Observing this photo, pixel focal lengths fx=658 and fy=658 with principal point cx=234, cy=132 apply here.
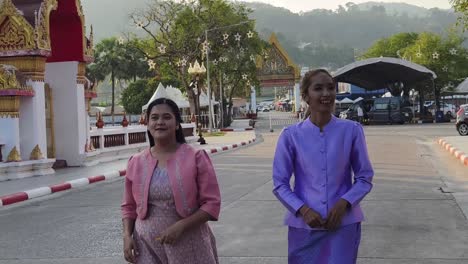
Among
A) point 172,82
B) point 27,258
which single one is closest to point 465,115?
point 27,258

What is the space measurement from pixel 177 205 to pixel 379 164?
41.5 ft

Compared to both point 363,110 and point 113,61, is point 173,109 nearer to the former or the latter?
point 363,110

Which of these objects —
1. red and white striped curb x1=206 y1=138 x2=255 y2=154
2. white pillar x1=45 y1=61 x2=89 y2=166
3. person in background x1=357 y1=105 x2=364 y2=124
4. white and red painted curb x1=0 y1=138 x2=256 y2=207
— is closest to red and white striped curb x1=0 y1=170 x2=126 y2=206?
white and red painted curb x1=0 y1=138 x2=256 y2=207

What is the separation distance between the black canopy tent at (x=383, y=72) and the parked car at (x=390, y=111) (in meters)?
2.22

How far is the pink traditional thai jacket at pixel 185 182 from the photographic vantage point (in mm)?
3256

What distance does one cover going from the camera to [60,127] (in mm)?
17094

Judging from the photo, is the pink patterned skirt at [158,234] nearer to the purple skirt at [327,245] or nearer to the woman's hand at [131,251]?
the woman's hand at [131,251]

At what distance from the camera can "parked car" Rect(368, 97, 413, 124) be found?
136 feet

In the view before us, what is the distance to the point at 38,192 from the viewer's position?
38.5ft

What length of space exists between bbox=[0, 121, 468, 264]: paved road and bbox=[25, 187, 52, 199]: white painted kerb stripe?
48cm

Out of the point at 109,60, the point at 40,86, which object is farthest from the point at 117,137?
the point at 109,60

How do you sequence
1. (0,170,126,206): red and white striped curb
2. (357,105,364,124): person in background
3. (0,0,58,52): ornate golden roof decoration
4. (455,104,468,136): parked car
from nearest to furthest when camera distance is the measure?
1. (0,170,126,206): red and white striped curb
2. (0,0,58,52): ornate golden roof decoration
3. (455,104,468,136): parked car
4. (357,105,364,124): person in background

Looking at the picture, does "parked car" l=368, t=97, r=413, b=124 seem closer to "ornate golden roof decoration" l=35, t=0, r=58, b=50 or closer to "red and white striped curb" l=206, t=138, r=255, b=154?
"red and white striped curb" l=206, t=138, r=255, b=154

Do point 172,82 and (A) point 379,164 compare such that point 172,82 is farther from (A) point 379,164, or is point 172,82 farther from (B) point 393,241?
(B) point 393,241
